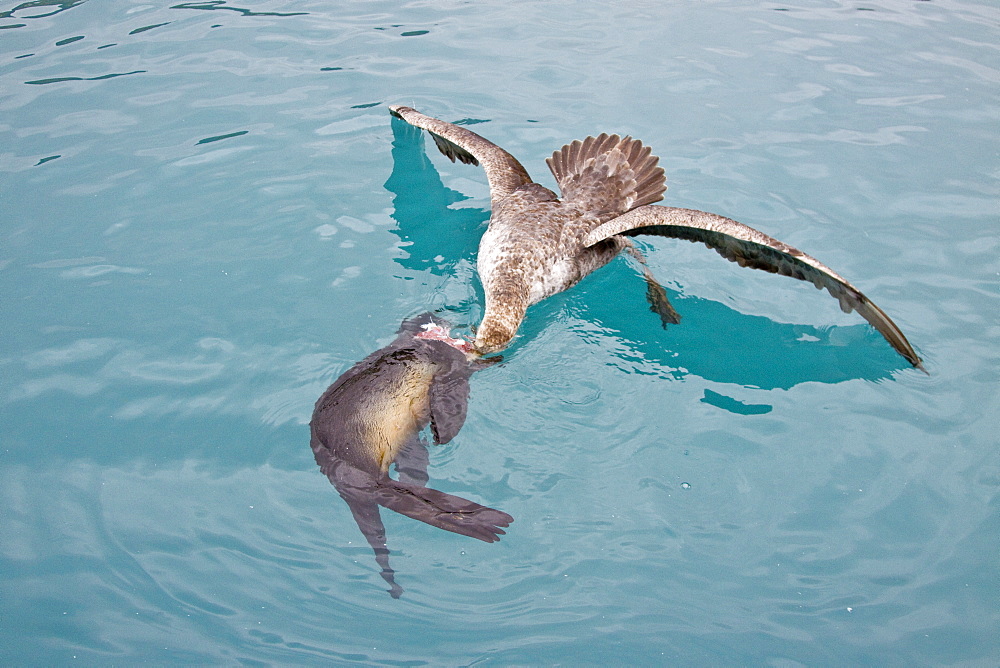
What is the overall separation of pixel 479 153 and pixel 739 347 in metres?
2.79

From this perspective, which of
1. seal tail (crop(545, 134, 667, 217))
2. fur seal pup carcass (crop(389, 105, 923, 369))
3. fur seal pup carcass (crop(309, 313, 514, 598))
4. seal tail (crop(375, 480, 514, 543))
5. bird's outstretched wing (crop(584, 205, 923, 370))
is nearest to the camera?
seal tail (crop(375, 480, 514, 543))

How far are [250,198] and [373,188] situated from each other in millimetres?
1065

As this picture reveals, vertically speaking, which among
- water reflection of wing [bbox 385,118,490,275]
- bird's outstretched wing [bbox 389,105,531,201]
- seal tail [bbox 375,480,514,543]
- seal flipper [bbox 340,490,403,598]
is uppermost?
bird's outstretched wing [bbox 389,105,531,201]

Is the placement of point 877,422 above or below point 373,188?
below

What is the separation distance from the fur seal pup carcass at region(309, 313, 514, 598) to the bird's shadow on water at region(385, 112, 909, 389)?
84 centimetres

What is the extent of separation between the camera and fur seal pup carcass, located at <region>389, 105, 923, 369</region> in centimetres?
479

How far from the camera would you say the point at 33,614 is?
3.49 metres

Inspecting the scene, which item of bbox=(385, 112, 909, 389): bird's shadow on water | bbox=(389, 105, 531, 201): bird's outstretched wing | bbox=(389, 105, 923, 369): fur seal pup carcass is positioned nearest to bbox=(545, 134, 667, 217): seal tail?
bbox=(389, 105, 923, 369): fur seal pup carcass

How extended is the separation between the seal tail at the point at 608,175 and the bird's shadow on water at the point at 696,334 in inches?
19.5

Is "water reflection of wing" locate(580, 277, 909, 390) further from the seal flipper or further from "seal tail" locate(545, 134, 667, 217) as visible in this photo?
the seal flipper

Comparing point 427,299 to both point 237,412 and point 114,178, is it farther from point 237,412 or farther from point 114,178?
point 114,178

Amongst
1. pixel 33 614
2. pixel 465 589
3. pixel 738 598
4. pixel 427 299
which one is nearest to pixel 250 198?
pixel 427 299

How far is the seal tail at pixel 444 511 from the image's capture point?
3199 mm

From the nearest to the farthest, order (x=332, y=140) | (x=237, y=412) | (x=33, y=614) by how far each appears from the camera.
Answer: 1. (x=33, y=614)
2. (x=237, y=412)
3. (x=332, y=140)
